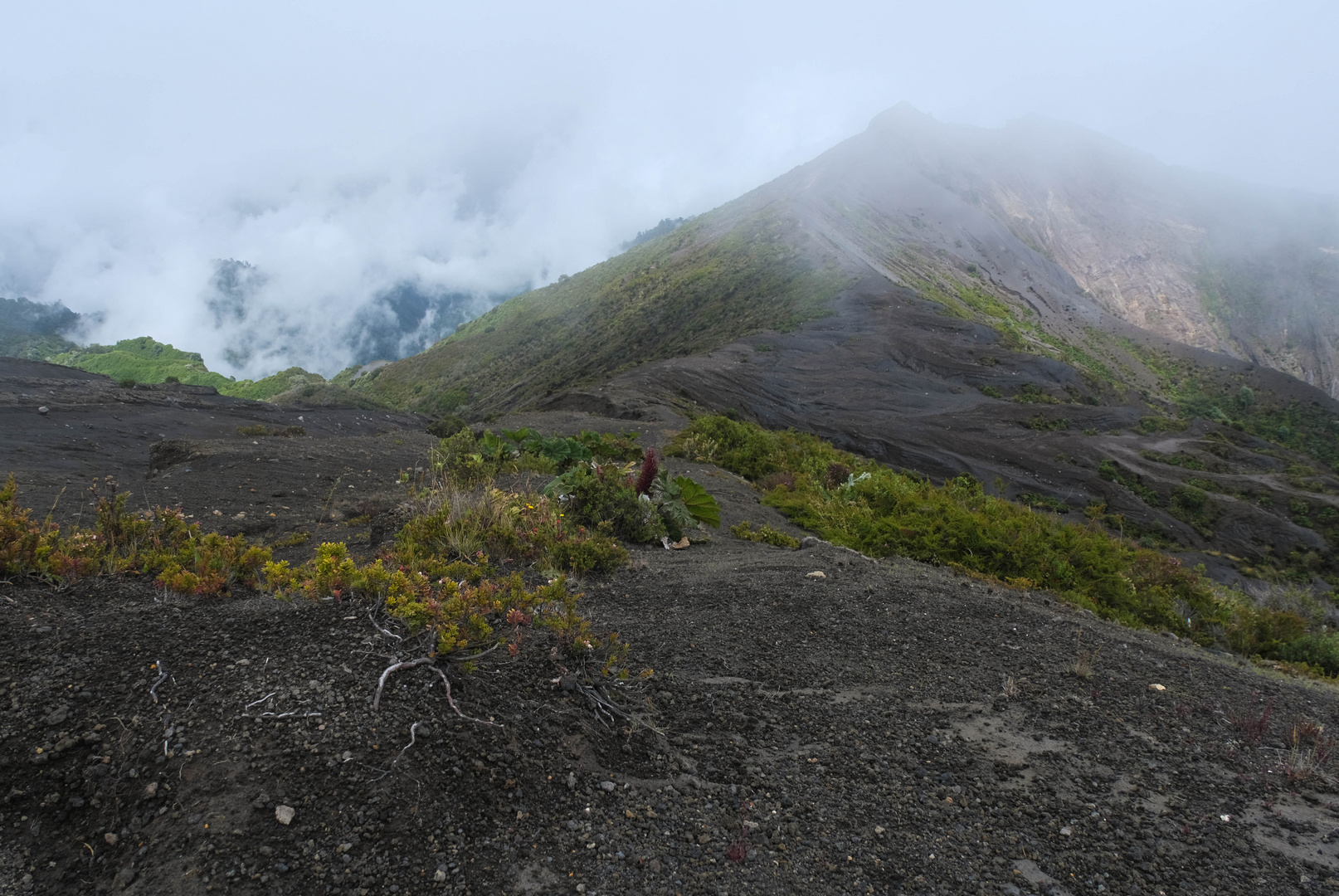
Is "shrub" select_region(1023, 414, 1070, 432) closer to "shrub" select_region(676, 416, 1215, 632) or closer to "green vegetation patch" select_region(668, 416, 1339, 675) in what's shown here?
"green vegetation patch" select_region(668, 416, 1339, 675)

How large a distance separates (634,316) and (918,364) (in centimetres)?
2447

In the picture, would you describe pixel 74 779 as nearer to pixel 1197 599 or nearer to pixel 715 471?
pixel 1197 599

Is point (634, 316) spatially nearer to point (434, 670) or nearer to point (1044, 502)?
point (1044, 502)

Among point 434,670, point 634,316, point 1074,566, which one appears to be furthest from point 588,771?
point 634,316

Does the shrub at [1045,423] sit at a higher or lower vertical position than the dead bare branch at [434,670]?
lower

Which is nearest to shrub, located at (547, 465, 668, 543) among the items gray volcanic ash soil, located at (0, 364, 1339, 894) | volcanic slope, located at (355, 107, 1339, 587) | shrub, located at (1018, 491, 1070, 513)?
gray volcanic ash soil, located at (0, 364, 1339, 894)

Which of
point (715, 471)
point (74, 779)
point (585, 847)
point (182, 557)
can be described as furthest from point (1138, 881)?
point (715, 471)

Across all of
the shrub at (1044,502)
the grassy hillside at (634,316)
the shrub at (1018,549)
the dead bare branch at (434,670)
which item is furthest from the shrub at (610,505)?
the grassy hillside at (634,316)

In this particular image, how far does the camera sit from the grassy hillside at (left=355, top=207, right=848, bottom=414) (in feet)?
148

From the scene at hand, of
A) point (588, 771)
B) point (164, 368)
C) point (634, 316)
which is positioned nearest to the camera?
point (588, 771)

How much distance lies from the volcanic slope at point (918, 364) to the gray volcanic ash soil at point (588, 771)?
1990 cm

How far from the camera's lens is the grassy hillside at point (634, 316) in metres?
45.1

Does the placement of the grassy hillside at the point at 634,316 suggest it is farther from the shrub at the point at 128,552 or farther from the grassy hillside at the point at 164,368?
the shrub at the point at 128,552

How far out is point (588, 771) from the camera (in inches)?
94.9
